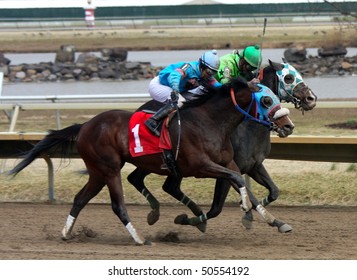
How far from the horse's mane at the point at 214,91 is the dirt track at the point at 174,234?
1235 mm

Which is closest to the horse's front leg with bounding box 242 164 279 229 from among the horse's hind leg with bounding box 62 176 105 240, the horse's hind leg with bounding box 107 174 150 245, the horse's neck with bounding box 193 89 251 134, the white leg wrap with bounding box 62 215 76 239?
the horse's neck with bounding box 193 89 251 134

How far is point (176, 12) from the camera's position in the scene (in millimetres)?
76938

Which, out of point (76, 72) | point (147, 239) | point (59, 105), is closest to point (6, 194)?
point (59, 105)

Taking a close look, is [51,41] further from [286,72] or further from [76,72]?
[286,72]

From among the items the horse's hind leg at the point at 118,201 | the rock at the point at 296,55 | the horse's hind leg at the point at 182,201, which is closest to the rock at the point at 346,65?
the rock at the point at 296,55

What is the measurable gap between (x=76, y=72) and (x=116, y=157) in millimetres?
24995

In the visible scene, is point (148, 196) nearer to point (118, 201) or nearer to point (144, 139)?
point (118, 201)

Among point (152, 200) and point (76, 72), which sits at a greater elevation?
point (152, 200)

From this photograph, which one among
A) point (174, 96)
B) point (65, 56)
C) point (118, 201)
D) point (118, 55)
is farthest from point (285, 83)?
point (65, 56)

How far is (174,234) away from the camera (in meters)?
8.38

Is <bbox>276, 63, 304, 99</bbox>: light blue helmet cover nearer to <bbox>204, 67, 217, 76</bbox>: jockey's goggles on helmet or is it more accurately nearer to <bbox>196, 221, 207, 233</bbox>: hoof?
<bbox>204, 67, 217, 76</bbox>: jockey's goggles on helmet

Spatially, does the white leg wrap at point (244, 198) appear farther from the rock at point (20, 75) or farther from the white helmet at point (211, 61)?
the rock at point (20, 75)

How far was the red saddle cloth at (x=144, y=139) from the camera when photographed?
805cm

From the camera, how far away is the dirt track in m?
7.38
